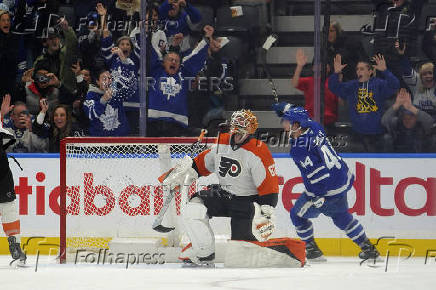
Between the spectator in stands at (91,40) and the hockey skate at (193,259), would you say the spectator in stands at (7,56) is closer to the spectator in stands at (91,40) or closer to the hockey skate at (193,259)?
the spectator in stands at (91,40)

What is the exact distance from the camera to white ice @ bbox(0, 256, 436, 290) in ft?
21.1

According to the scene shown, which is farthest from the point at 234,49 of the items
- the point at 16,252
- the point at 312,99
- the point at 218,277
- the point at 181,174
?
the point at 218,277

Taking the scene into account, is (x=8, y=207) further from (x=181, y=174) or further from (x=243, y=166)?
(x=243, y=166)

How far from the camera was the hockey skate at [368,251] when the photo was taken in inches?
312

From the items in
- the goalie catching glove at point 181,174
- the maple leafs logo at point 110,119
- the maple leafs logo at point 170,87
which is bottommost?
the goalie catching glove at point 181,174

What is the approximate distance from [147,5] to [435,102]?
2.81 m

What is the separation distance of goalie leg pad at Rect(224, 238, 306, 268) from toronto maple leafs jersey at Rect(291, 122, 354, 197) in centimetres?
53

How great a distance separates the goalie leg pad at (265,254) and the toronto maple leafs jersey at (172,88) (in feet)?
6.55

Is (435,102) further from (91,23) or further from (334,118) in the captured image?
(91,23)

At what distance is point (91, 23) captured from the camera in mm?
9781

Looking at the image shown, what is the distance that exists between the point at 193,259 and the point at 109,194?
40.5 inches

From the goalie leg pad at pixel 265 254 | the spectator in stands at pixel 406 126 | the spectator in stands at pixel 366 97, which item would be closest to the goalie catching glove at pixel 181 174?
the goalie leg pad at pixel 265 254

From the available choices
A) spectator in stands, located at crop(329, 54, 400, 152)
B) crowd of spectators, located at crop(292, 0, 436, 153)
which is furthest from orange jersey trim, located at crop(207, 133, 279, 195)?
spectator in stands, located at crop(329, 54, 400, 152)

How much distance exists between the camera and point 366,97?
9344mm
